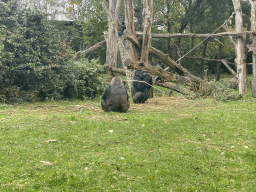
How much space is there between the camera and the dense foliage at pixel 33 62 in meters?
11.1

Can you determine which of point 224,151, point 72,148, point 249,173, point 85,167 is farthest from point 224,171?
point 72,148

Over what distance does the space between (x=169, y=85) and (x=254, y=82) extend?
4697 millimetres

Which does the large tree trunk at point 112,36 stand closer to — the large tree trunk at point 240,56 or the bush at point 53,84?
the bush at point 53,84

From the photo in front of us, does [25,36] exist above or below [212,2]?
below

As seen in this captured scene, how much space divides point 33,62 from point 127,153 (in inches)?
317

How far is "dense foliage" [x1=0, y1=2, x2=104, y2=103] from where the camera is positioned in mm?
11148

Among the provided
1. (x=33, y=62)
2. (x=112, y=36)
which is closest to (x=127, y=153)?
(x=33, y=62)

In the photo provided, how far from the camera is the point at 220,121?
25.3ft

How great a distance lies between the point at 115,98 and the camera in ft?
28.3

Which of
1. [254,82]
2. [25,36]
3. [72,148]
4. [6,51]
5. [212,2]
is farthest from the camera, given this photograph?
[212,2]

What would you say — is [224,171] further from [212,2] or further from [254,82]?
[212,2]

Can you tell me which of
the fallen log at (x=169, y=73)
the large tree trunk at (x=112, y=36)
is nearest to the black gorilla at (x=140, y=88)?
the fallen log at (x=169, y=73)

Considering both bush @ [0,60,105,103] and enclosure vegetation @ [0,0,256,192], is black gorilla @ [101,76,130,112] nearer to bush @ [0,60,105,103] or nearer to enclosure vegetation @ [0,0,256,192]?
enclosure vegetation @ [0,0,256,192]

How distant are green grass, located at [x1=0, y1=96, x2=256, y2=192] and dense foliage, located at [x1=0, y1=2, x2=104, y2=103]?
3777 mm
